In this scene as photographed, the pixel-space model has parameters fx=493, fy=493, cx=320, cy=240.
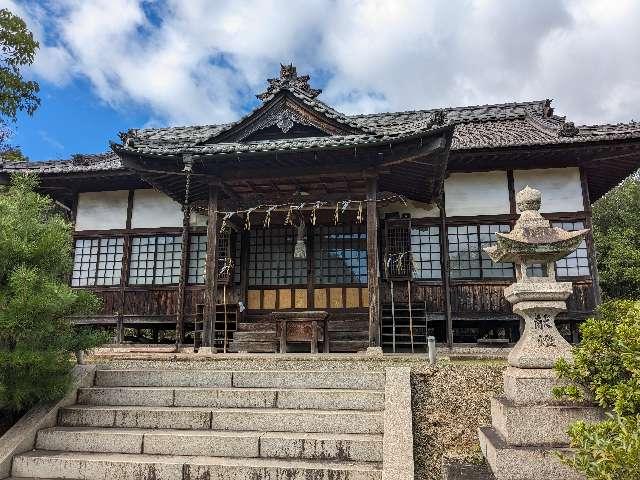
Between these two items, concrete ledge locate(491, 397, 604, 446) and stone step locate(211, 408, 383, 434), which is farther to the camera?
stone step locate(211, 408, 383, 434)

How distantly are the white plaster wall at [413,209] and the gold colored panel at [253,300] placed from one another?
13.7 ft

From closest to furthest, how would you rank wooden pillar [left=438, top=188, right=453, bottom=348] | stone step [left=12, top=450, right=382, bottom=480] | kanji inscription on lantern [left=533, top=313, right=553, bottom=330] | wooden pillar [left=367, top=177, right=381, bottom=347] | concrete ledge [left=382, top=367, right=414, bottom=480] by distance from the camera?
concrete ledge [left=382, top=367, right=414, bottom=480] < stone step [left=12, top=450, right=382, bottom=480] < kanji inscription on lantern [left=533, top=313, right=553, bottom=330] < wooden pillar [left=367, top=177, right=381, bottom=347] < wooden pillar [left=438, top=188, right=453, bottom=348]

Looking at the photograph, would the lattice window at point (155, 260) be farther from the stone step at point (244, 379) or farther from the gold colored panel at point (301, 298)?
the stone step at point (244, 379)

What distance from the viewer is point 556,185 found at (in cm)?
1306

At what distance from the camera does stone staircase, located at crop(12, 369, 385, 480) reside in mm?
5521

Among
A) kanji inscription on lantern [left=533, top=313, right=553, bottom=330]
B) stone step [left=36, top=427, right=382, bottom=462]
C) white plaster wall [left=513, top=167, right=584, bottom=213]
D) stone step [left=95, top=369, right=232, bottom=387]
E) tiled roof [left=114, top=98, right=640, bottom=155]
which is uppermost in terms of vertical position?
→ tiled roof [left=114, top=98, right=640, bottom=155]

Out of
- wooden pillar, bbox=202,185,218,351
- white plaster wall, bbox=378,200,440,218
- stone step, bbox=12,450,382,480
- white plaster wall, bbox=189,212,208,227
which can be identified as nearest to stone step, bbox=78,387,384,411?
stone step, bbox=12,450,382,480

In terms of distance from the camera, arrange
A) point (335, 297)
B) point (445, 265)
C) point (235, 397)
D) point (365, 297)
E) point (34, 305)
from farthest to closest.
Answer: point (335, 297), point (365, 297), point (445, 265), point (235, 397), point (34, 305)

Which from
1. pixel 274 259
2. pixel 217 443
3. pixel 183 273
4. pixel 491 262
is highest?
pixel 274 259

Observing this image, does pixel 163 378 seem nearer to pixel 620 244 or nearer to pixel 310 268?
pixel 310 268

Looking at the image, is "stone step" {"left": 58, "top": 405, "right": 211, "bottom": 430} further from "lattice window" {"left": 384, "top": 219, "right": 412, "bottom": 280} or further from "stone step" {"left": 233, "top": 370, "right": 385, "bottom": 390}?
"lattice window" {"left": 384, "top": 219, "right": 412, "bottom": 280}

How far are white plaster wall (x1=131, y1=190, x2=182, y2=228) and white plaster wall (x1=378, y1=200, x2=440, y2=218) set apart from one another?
20.1ft

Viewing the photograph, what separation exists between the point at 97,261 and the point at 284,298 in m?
5.90

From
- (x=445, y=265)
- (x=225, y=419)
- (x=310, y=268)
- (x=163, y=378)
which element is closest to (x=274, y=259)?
(x=310, y=268)
